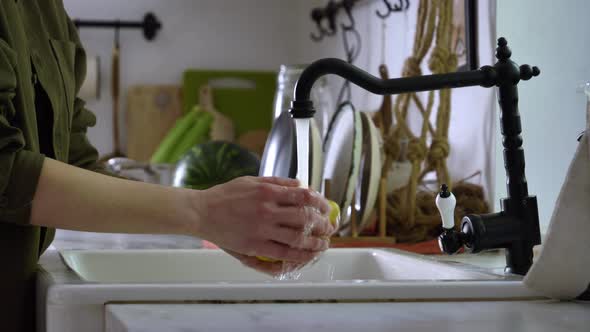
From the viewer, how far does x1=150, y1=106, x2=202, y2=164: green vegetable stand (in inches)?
114

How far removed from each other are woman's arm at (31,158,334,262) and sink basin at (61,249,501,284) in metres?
0.38

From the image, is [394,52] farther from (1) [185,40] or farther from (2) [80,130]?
(1) [185,40]

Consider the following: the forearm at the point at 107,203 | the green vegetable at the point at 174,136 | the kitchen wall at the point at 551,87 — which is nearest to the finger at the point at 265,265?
the forearm at the point at 107,203

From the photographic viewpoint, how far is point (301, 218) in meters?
0.68

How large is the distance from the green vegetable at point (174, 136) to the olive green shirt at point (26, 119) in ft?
6.08

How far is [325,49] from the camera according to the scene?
280 centimetres

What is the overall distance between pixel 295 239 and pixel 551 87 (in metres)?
0.67

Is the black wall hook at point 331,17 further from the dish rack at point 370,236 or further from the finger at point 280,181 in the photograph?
the finger at point 280,181

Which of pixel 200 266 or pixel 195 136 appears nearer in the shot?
pixel 200 266

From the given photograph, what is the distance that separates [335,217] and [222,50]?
247cm

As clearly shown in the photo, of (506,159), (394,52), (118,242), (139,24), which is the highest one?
(139,24)

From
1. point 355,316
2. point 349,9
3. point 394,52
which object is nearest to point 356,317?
point 355,316

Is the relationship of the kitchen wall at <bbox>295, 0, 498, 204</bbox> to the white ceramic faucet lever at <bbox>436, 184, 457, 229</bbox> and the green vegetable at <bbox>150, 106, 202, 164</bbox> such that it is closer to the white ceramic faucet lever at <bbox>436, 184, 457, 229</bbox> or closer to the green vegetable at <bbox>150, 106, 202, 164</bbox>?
the white ceramic faucet lever at <bbox>436, 184, 457, 229</bbox>

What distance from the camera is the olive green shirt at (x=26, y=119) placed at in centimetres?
67
